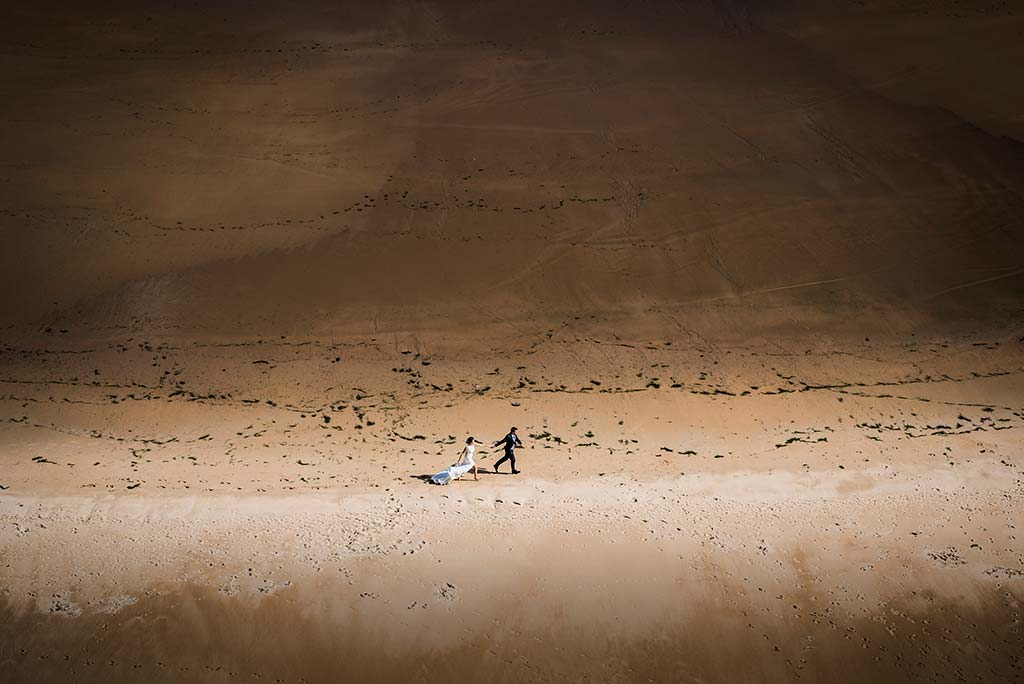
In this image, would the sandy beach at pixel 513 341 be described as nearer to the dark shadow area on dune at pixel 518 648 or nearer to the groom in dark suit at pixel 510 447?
the dark shadow area on dune at pixel 518 648

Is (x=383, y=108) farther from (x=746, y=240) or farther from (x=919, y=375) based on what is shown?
(x=919, y=375)

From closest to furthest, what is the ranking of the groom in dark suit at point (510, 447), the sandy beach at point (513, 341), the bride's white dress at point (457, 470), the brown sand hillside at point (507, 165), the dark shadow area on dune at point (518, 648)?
1. the dark shadow area on dune at point (518, 648)
2. the sandy beach at point (513, 341)
3. the bride's white dress at point (457, 470)
4. the groom in dark suit at point (510, 447)
5. the brown sand hillside at point (507, 165)

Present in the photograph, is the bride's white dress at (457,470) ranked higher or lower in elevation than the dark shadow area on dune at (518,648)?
higher

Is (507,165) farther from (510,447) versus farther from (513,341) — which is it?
(510,447)

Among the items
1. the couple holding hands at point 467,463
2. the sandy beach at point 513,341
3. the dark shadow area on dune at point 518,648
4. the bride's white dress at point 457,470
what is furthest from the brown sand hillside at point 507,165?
the dark shadow area on dune at point 518,648

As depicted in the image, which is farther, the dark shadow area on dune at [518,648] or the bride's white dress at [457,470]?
the bride's white dress at [457,470]

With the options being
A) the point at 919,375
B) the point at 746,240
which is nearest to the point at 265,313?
the point at 746,240

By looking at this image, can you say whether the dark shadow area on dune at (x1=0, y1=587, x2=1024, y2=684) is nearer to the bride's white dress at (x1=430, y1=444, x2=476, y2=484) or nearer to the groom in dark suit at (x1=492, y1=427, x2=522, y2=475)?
the bride's white dress at (x1=430, y1=444, x2=476, y2=484)

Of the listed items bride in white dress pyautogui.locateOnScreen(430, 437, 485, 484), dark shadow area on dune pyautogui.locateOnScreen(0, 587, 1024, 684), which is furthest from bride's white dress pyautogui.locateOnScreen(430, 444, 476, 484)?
dark shadow area on dune pyautogui.locateOnScreen(0, 587, 1024, 684)
